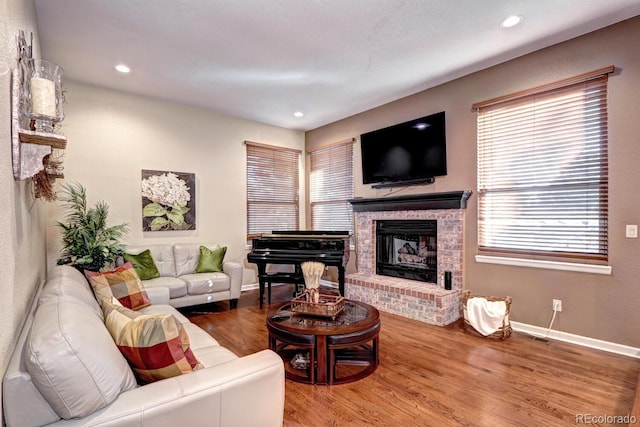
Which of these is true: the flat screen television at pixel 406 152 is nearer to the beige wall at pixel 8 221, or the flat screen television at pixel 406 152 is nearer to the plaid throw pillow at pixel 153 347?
the plaid throw pillow at pixel 153 347

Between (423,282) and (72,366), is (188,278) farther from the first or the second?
(72,366)

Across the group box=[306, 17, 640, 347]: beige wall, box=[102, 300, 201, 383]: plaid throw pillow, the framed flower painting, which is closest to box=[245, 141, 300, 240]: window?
the framed flower painting

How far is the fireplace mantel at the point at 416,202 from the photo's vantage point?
402 centimetres

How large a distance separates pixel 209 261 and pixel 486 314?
353cm

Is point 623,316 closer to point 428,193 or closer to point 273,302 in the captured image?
point 428,193

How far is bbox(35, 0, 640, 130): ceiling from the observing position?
8.95 feet

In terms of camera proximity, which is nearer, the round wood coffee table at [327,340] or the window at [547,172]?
the round wood coffee table at [327,340]

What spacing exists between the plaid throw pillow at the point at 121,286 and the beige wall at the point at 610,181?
3612 millimetres

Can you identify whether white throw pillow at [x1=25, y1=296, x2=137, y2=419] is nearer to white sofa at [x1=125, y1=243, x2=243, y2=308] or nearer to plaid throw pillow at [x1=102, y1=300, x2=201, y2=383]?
plaid throw pillow at [x1=102, y1=300, x2=201, y2=383]

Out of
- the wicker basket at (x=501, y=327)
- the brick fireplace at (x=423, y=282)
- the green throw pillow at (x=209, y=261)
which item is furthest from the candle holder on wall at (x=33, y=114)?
the wicker basket at (x=501, y=327)

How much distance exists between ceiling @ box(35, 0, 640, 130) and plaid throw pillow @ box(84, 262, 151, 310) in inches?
87.0

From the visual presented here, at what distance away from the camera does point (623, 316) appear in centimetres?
296

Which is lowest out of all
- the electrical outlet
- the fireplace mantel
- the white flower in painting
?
the electrical outlet

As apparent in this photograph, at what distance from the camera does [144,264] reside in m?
4.21
